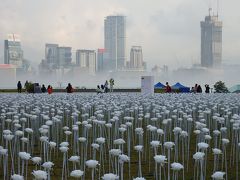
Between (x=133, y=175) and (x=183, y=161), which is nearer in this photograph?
(x=133, y=175)

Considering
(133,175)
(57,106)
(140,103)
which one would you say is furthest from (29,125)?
(133,175)

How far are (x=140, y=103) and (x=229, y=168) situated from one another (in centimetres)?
1414

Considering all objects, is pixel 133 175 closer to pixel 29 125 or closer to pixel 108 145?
pixel 108 145

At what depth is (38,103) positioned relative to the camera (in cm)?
2781

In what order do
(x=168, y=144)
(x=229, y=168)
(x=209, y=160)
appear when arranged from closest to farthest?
(x=168, y=144)
(x=229, y=168)
(x=209, y=160)

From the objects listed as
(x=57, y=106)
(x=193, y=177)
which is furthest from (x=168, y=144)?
(x=57, y=106)

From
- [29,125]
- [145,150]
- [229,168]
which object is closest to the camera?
[229,168]

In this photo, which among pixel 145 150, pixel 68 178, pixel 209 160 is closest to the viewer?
pixel 68 178

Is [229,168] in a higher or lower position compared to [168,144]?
lower

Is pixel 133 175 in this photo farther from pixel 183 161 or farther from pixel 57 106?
pixel 57 106

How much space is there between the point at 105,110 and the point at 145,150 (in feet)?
21.3

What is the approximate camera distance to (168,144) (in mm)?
12883

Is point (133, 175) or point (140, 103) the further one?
point (140, 103)

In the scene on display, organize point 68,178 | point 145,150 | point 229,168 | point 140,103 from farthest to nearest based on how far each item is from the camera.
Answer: point 140,103 < point 145,150 < point 229,168 < point 68,178
